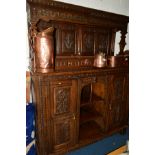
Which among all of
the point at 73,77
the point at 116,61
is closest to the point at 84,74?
the point at 73,77

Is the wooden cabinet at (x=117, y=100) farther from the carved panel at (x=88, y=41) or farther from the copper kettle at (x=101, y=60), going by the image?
the carved panel at (x=88, y=41)

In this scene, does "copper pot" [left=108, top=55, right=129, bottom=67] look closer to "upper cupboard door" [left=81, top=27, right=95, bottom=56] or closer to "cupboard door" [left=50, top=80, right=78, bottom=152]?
"upper cupboard door" [left=81, top=27, right=95, bottom=56]

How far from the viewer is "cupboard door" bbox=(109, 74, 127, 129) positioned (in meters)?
2.33

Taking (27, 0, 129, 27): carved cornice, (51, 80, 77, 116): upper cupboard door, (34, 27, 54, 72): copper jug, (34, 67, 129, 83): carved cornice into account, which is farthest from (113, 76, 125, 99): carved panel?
(34, 27, 54, 72): copper jug

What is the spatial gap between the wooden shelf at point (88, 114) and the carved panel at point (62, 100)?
48 cm

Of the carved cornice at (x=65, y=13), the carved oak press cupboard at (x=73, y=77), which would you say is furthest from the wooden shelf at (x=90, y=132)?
the carved cornice at (x=65, y=13)

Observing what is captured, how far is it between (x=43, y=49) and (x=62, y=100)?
57cm

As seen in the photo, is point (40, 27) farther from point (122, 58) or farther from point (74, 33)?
point (122, 58)

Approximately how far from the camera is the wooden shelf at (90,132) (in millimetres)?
2191

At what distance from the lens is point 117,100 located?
7.97 ft

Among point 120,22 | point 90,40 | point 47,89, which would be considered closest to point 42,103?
point 47,89

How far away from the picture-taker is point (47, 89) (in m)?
1.73

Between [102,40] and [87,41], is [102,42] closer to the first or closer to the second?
[102,40]

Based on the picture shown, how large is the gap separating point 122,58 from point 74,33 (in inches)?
30.0
